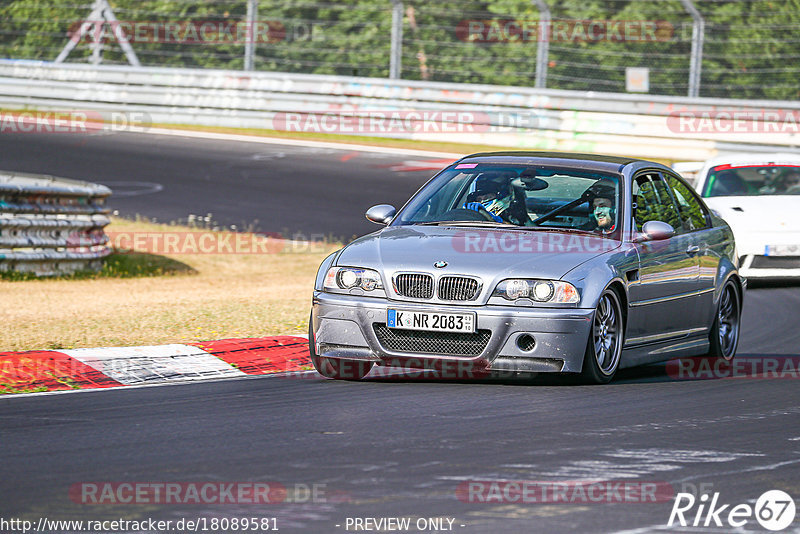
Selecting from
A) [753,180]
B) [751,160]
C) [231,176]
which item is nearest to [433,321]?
[753,180]

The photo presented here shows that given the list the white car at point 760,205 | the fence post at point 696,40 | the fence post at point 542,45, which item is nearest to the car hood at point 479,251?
the white car at point 760,205

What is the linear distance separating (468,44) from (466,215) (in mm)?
20956

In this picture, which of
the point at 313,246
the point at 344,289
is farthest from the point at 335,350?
the point at 313,246

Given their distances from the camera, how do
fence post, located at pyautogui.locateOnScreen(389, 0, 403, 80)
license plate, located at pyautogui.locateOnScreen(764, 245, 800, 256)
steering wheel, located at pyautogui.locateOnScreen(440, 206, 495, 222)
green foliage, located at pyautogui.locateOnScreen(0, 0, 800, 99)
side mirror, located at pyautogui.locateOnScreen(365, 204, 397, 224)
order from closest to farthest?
steering wheel, located at pyautogui.locateOnScreen(440, 206, 495, 222), side mirror, located at pyautogui.locateOnScreen(365, 204, 397, 224), license plate, located at pyautogui.locateOnScreen(764, 245, 800, 256), green foliage, located at pyautogui.locateOnScreen(0, 0, 800, 99), fence post, located at pyautogui.locateOnScreen(389, 0, 403, 80)

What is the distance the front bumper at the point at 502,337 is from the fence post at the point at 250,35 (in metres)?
19.8

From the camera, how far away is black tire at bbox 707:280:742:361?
9695 mm

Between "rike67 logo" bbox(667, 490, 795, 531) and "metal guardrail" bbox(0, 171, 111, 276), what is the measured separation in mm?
10048

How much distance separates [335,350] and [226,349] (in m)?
1.43

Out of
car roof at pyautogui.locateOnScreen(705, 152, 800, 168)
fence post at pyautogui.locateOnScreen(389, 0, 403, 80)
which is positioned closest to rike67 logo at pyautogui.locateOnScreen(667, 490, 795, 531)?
car roof at pyautogui.locateOnScreen(705, 152, 800, 168)

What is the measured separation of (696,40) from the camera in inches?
975

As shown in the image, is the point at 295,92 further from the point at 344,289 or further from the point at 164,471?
the point at 164,471

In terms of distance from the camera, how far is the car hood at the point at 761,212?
14445 mm

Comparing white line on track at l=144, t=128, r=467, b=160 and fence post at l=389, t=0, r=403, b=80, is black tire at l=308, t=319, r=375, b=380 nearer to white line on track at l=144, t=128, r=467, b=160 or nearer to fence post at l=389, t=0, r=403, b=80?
white line on track at l=144, t=128, r=467, b=160

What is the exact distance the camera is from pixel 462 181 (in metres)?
9.26
